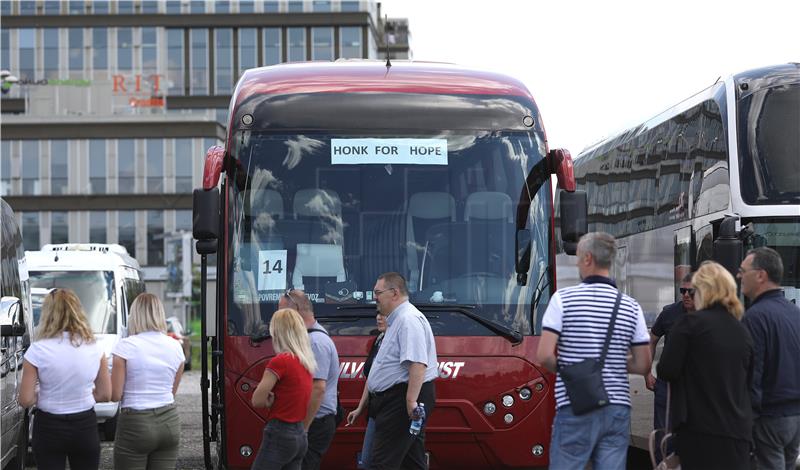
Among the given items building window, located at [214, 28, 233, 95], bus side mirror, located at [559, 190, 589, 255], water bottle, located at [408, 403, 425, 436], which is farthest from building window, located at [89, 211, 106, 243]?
water bottle, located at [408, 403, 425, 436]

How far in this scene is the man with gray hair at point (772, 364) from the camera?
8.01m

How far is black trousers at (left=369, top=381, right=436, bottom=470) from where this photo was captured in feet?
29.9

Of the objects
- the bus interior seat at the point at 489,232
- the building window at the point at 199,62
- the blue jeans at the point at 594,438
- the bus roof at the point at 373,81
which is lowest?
the blue jeans at the point at 594,438

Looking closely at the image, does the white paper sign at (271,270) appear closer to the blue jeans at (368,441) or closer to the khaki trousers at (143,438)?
the blue jeans at (368,441)

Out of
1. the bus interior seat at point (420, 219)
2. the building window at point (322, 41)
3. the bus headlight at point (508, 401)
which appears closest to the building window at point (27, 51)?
the building window at point (322, 41)

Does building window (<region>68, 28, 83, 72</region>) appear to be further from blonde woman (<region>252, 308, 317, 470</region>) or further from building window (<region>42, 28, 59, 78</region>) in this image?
blonde woman (<region>252, 308, 317, 470</region>)

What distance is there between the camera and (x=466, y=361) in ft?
33.8

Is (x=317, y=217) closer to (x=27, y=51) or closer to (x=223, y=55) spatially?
(x=223, y=55)

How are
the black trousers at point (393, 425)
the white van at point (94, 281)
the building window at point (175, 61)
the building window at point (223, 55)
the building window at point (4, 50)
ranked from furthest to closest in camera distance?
the building window at point (223, 55), the building window at point (175, 61), the building window at point (4, 50), the white van at point (94, 281), the black trousers at point (393, 425)

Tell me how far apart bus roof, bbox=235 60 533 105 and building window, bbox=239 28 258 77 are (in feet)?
224

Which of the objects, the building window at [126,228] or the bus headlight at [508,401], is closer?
the bus headlight at [508,401]

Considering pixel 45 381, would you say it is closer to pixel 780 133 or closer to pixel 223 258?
pixel 223 258

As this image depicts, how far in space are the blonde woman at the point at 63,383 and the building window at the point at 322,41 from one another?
232 feet

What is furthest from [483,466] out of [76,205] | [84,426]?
[76,205]
